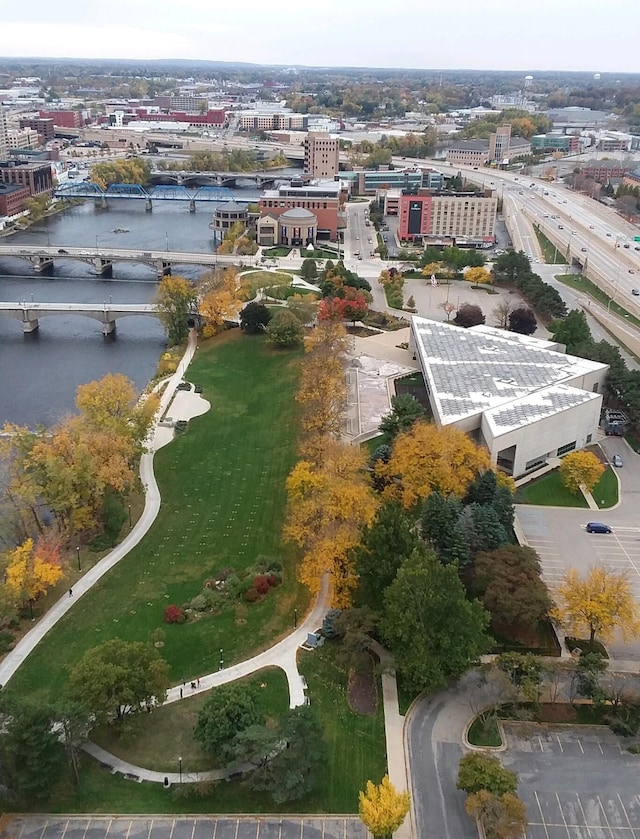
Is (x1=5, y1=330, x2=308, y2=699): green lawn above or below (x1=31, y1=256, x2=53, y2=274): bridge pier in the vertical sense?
below

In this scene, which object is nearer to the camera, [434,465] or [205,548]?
[205,548]

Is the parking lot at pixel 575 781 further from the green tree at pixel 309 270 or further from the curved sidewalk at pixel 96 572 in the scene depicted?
the green tree at pixel 309 270

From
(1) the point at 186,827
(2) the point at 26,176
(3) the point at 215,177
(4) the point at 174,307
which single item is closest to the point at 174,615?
(1) the point at 186,827

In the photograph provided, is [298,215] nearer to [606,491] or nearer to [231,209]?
[231,209]

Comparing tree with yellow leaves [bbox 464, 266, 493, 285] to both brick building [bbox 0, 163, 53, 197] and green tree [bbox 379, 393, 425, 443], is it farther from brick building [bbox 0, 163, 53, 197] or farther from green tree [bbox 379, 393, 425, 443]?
brick building [bbox 0, 163, 53, 197]

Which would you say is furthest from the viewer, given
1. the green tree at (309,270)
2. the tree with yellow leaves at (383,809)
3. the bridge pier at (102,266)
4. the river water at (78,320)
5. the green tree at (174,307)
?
the bridge pier at (102,266)

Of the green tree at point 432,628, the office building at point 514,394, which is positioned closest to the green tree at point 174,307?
the office building at point 514,394

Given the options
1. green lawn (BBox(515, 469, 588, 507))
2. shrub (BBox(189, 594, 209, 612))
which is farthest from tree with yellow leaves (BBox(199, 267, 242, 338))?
shrub (BBox(189, 594, 209, 612))
